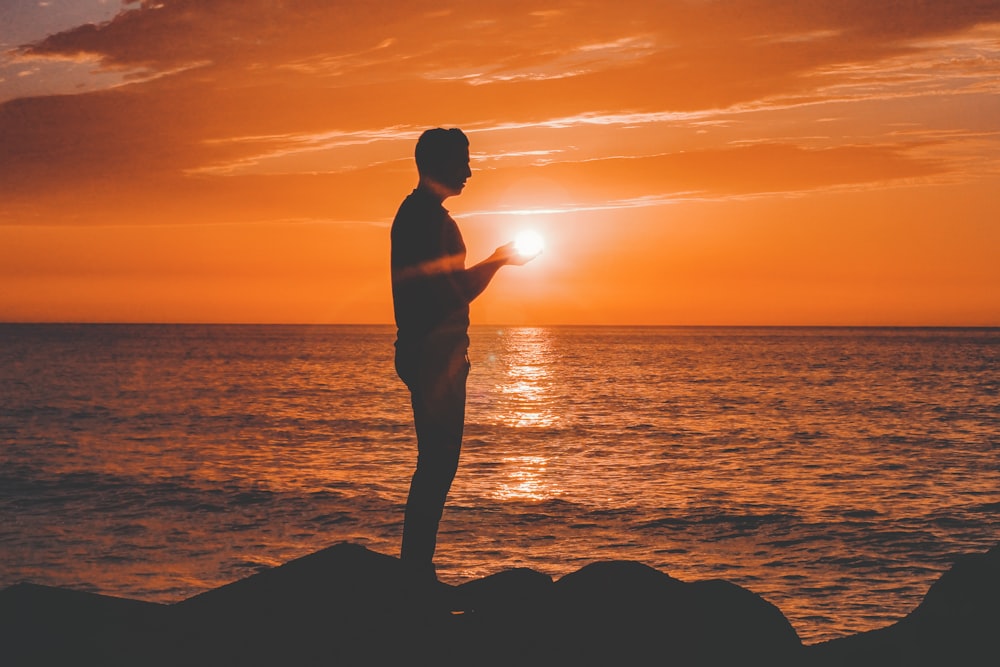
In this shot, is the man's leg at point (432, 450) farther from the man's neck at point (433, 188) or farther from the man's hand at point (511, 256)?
the man's neck at point (433, 188)

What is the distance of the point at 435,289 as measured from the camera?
5.44 metres

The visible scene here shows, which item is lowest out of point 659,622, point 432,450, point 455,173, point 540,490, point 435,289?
point 540,490

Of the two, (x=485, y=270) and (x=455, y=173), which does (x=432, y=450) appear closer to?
(x=485, y=270)

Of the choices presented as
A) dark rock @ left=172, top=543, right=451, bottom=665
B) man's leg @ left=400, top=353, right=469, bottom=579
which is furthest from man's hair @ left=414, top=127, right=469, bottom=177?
dark rock @ left=172, top=543, right=451, bottom=665

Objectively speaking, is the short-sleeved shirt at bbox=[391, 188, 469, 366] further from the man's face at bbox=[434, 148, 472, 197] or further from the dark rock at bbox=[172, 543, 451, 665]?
the dark rock at bbox=[172, 543, 451, 665]

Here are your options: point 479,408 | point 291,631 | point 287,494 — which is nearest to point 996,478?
point 287,494

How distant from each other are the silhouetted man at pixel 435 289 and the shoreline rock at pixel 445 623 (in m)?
0.90

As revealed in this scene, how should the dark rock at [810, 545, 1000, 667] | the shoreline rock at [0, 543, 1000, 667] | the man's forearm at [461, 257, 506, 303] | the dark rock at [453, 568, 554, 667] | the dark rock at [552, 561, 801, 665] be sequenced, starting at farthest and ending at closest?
the dark rock at [810, 545, 1000, 667], the dark rock at [552, 561, 801, 665], the man's forearm at [461, 257, 506, 303], the dark rock at [453, 568, 554, 667], the shoreline rock at [0, 543, 1000, 667]

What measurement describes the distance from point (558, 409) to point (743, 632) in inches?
1691

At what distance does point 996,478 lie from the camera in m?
25.1

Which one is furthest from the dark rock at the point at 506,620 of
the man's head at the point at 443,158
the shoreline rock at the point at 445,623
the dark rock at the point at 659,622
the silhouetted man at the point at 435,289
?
the man's head at the point at 443,158

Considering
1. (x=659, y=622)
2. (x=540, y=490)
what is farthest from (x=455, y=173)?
(x=540, y=490)

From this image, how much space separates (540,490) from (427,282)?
56.7ft

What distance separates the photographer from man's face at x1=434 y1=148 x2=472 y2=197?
18.0 feet
